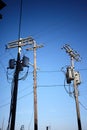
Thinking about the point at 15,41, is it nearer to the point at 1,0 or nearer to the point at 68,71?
the point at 68,71

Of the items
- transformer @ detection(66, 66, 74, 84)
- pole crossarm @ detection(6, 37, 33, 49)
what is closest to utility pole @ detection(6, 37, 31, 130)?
pole crossarm @ detection(6, 37, 33, 49)

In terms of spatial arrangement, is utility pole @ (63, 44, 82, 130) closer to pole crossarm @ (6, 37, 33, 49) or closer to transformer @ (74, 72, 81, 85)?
transformer @ (74, 72, 81, 85)

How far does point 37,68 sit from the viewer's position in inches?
666

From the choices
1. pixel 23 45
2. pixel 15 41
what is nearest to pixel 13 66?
pixel 23 45

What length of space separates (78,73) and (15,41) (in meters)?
6.40

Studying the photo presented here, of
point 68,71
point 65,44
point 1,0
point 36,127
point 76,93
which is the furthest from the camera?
point 65,44

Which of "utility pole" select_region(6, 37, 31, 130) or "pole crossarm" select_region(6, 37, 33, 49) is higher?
"pole crossarm" select_region(6, 37, 33, 49)

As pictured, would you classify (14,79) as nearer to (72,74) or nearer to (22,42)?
(22,42)

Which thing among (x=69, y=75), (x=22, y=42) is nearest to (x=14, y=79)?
(x=22, y=42)

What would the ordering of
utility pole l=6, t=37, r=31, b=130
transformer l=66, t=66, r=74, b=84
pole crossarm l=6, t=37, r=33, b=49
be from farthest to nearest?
1. transformer l=66, t=66, r=74, b=84
2. pole crossarm l=6, t=37, r=33, b=49
3. utility pole l=6, t=37, r=31, b=130

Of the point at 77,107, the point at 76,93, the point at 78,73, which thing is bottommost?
the point at 77,107

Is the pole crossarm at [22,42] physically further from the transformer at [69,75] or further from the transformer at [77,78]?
the transformer at [77,78]

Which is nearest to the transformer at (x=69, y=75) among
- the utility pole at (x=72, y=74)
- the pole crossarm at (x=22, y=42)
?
the utility pole at (x=72, y=74)

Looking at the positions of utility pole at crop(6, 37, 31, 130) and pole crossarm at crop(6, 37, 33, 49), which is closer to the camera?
utility pole at crop(6, 37, 31, 130)
